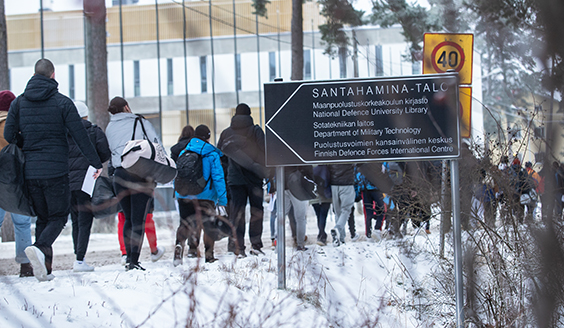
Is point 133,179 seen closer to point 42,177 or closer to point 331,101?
point 42,177

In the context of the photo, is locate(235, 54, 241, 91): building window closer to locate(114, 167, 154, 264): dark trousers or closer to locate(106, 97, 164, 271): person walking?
locate(106, 97, 164, 271): person walking

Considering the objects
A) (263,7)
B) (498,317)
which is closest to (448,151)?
(498,317)

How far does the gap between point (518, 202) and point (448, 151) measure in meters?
0.75

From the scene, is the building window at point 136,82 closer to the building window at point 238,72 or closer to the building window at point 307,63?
the building window at point 238,72

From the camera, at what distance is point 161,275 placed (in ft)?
16.7

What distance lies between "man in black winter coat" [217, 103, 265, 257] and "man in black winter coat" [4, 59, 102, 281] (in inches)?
85.4

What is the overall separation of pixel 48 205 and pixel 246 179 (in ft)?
8.46

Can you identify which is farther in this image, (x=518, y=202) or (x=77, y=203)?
(x=77, y=203)

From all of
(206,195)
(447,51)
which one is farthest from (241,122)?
(447,51)

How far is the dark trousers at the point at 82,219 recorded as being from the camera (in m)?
5.71

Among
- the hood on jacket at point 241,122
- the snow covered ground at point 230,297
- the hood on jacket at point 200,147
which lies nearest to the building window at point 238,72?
the hood on jacket at point 241,122

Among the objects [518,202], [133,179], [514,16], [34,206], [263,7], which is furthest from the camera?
[263,7]

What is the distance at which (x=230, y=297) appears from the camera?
4.22 m

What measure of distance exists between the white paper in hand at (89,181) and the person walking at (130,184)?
22 centimetres
